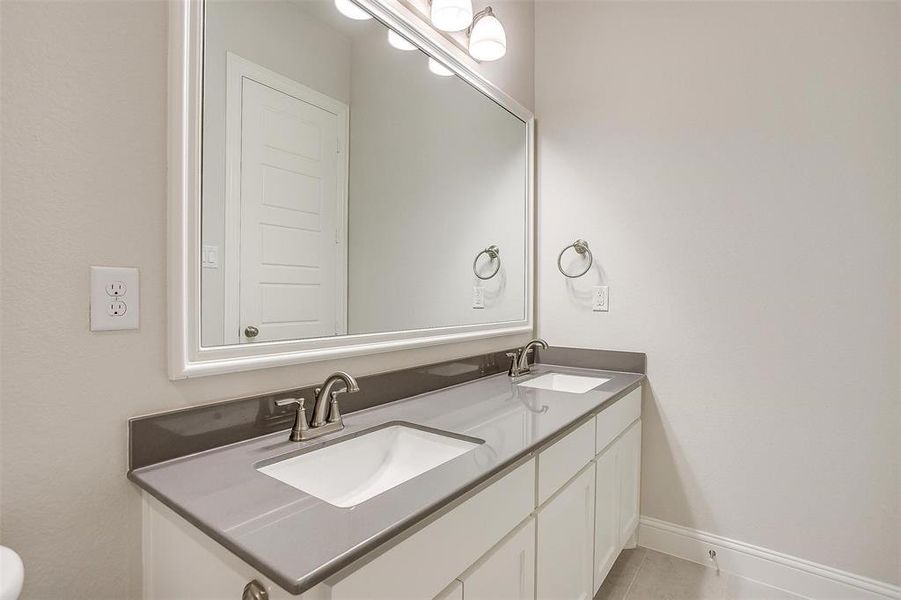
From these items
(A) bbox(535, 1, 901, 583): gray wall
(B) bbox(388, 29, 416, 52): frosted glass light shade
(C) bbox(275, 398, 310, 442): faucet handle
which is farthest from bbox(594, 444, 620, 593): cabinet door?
(B) bbox(388, 29, 416, 52): frosted glass light shade

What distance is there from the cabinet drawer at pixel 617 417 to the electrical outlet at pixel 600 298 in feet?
1.27

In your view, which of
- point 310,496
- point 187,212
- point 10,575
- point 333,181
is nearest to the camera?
point 10,575

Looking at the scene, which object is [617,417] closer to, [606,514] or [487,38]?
[606,514]

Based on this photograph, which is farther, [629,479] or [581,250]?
[581,250]

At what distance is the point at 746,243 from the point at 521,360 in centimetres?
101

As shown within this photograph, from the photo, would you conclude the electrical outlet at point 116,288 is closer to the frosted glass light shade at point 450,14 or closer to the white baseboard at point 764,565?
the frosted glass light shade at point 450,14

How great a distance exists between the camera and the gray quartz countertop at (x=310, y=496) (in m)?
0.65

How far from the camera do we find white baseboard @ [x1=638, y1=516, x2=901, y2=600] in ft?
5.43

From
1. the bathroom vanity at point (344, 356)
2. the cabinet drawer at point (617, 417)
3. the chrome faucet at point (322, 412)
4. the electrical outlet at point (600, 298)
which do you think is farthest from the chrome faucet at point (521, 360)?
the chrome faucet at point (322, 412)

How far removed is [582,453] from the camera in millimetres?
1431

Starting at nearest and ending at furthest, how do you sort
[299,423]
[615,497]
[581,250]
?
1. [299,423]
2. [615,497]
3. [581,250]

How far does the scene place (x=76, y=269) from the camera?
842 millimetres

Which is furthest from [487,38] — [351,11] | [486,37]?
[351,11]

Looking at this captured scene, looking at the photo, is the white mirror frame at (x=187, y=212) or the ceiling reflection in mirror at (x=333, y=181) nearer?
the white mirror frame at (x=187, y=212)
